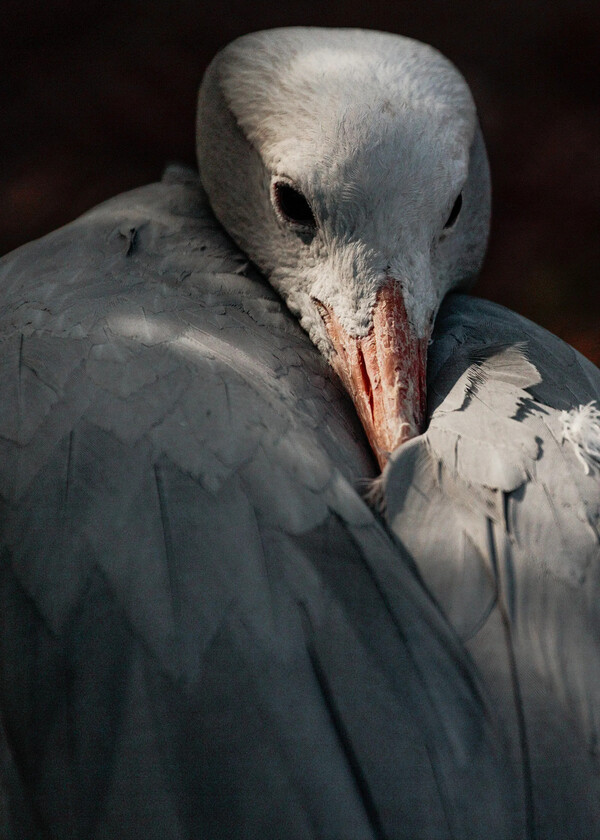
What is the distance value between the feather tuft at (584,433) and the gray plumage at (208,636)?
0.21 meters

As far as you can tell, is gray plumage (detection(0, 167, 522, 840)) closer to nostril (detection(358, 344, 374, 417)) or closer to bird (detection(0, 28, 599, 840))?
bird (detection(0, 28, 599, 840))

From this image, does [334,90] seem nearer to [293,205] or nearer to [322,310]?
[293,205]

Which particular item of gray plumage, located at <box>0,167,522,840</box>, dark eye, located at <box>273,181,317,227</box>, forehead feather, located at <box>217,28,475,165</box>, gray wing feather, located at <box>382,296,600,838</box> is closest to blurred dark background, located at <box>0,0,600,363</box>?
forehead feather, located at <box>217,28,475,165</box>

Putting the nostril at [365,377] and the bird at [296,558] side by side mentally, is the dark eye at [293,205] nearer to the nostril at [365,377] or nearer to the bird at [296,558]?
the bird at [296,558]

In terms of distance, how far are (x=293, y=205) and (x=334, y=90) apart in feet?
0.45

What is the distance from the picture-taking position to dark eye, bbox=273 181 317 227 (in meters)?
1.10

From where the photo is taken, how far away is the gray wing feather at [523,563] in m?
0.75

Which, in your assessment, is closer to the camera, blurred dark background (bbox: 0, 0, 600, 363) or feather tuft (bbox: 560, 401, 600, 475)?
feather tuft (bbox: 560, 401, 600, 475)

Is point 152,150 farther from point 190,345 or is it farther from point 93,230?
point 190,345

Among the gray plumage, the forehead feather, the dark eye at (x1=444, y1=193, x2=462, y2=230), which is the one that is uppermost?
the forehead feather

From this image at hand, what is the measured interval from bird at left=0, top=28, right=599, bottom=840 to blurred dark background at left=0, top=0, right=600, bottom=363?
150 centimetres

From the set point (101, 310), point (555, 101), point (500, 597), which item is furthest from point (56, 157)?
Answer: point (500, 597)

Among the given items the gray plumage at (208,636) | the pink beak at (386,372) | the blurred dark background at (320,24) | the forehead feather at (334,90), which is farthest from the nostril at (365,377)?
the blurred dark background at (320,24)

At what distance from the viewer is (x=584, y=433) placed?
0.91 meters
